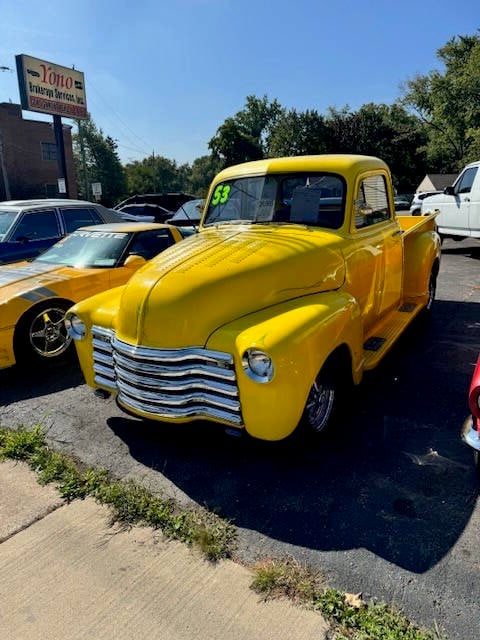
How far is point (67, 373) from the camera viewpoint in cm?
524

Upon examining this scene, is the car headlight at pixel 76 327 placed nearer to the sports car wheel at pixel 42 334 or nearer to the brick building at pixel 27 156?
the sports car wheel at pixel 42 334

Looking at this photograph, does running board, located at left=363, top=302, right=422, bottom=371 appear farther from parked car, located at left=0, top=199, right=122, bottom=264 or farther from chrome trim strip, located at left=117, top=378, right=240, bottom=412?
parked car, located at left=0, top=199, right=122, bottom=264

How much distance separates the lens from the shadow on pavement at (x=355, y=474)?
2.65 metres

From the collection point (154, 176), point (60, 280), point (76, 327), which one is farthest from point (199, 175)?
point (76, 327)

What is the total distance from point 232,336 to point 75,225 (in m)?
6.19

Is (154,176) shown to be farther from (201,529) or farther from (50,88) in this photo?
(201,529)

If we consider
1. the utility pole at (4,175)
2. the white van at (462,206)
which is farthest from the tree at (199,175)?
the white van at (462,206)

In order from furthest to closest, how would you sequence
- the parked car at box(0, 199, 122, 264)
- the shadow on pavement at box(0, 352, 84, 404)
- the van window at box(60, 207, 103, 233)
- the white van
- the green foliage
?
the white van < the van window at box(60, 207, 103, 233) < the parked car at box(0, 199, 122, 264) < the shadow on pavement at box(0, 352, 84, 404) < the green foliage

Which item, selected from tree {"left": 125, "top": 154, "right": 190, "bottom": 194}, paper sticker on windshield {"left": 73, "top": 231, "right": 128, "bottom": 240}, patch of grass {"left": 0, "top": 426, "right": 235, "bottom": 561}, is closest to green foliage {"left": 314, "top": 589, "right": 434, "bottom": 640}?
patch of grass {"left": 0, "top": 426, "right": 235, "bottom": 561}

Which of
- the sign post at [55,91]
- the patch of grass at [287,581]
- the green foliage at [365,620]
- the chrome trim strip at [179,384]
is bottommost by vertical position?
the patch of grass at [287,581]

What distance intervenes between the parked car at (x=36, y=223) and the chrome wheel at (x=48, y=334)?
8.65 feet

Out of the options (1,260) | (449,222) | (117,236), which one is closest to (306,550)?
(117,236)

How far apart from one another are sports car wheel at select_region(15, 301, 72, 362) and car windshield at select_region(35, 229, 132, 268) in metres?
0.78

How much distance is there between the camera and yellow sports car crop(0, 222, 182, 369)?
5078mm
